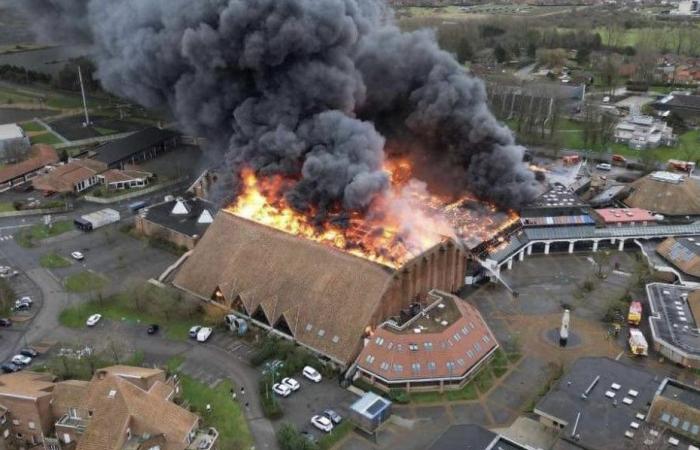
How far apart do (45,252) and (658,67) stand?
383 ft

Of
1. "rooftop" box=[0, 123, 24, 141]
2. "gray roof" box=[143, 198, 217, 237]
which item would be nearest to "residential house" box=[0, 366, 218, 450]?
"gray roof" box=[143, 198, 217, 237]

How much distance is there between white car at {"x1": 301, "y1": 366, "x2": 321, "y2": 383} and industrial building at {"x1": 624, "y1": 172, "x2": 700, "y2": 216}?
1620 inches

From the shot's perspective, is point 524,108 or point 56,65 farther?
point 56,65

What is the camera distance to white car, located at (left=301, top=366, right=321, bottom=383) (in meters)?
40.2

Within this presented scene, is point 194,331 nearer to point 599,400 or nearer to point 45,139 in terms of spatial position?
point 599,400

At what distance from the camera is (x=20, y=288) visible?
51.9 meters

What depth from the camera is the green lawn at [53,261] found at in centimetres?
5575

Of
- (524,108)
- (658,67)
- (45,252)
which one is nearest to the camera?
(45,252)

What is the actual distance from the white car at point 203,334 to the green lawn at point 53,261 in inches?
719

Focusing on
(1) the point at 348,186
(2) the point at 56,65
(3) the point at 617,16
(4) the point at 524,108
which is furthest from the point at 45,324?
(3) the point at 617,16

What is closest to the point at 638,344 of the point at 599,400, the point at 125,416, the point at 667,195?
the point at 599,400

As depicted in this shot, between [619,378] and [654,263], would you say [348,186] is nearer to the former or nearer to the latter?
[619,378]

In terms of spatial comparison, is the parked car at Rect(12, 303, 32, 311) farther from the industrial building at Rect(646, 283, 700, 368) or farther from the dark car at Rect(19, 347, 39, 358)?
the industrial building at Rect(646, 283, 700, 368)

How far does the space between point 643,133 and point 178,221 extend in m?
64.6
